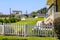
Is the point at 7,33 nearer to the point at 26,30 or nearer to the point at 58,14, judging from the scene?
the point at 26,30

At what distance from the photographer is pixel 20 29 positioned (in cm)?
1939

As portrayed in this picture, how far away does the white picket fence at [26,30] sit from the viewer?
18.7 metres

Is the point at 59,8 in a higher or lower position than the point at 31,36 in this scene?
higher

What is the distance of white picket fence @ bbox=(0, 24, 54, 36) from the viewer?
735 inches

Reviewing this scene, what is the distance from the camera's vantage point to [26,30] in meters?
18.9

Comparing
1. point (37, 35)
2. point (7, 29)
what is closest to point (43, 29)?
point (37, 35)

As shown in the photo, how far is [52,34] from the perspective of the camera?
730 inches

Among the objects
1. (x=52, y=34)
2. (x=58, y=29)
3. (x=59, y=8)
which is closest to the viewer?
(x=58, y=29)

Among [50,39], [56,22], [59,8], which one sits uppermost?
[59,8]

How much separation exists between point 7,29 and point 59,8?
720 cm

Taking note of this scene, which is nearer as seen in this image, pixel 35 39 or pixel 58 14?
pixel 35 39

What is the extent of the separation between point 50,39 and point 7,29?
15.1 feet

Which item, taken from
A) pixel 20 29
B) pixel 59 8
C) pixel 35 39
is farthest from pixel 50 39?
pixel 59 8

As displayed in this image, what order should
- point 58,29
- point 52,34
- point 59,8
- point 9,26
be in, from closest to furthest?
point 58,29 < point 52,34 < point 9,26 < point 59,8
